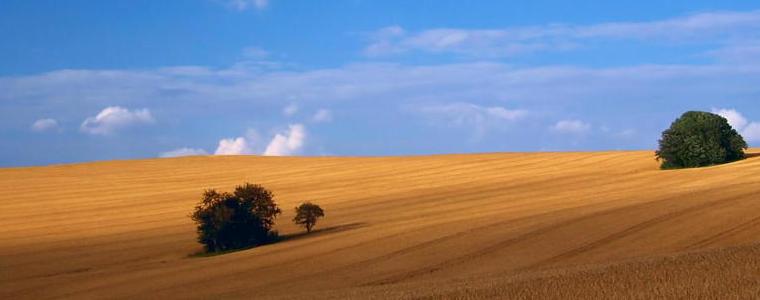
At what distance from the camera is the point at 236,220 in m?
40.4

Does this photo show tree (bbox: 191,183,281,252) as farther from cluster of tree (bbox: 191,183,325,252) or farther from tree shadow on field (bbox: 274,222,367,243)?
tree shadow on field (bbox: 274,222,367,243)

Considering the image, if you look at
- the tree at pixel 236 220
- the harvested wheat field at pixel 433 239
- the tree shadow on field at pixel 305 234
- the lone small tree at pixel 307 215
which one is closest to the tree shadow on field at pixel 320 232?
the tree shadow on field at pixel 305 234

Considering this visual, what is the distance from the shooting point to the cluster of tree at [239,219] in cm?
3966

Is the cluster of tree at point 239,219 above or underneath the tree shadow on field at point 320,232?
above

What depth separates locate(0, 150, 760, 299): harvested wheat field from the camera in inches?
811

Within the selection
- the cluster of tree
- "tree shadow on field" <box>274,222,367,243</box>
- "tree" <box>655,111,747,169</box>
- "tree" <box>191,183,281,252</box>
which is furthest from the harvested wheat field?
"tree" <box>655,111,747,169</box>

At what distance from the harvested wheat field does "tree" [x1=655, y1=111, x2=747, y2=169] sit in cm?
172

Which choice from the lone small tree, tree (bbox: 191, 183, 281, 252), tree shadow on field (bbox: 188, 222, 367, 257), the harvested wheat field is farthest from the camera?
the lone small tree

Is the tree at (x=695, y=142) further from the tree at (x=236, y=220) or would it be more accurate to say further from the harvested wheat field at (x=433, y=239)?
the tree at (x=236, y=220)

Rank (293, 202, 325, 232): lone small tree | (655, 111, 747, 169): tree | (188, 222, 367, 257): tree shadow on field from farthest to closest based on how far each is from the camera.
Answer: (655, 111, 747, 169): tree, (293, 202, 325, 232): lone small tree, (188, 222, 367, 257): tree shadow on field

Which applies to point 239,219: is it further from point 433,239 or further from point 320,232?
point 433,239

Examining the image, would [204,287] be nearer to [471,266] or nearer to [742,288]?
[471,266]

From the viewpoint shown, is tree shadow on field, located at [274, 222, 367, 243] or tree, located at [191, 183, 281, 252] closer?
tree, located at [191, 183, 281, 252]

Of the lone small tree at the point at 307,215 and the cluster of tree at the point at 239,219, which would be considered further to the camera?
the lone small tree at the point at 307,215
